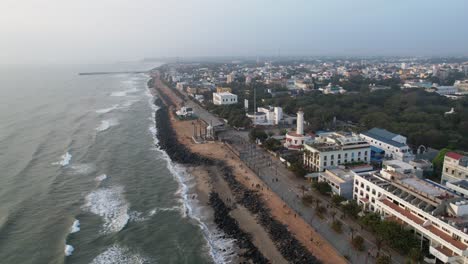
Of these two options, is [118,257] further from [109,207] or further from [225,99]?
[225,99]

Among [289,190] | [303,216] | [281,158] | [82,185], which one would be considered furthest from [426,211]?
[82,185]

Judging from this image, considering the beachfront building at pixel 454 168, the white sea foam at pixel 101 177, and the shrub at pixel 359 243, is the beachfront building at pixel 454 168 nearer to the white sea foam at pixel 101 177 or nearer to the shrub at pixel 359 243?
the shrub at pixel 359 243

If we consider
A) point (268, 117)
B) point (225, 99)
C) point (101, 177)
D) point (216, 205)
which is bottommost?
point (216, 205)

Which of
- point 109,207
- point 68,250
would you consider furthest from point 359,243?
point 109,207

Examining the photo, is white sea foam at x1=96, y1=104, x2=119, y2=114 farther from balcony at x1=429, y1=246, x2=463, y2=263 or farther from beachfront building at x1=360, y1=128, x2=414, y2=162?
balcony at x1=429, y1=246, x2=463, y2=263

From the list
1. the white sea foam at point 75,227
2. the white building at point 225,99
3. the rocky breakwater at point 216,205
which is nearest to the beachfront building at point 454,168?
the rocky breakwater at point 216,205

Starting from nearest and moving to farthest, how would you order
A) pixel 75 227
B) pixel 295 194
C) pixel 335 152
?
pixel 75 227 < pixel 295 194 < pixel 335 152

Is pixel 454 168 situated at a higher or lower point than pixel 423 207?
lower

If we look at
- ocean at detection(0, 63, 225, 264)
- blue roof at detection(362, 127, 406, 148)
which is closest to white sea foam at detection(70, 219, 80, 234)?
ocean at detection(0, 63, 225, 264)
